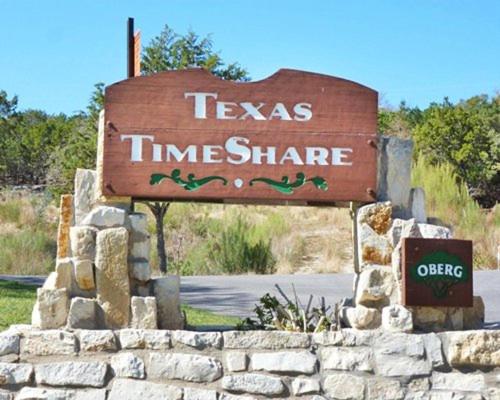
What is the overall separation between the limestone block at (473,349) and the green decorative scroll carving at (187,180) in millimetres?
1807

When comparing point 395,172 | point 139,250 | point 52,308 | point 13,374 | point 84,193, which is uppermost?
point 395,172

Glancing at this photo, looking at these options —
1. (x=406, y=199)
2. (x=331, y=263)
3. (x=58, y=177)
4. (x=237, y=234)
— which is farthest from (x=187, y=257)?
(x=406, y=199)

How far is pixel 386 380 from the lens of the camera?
565 cm

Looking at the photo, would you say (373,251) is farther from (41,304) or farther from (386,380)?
(41,304)

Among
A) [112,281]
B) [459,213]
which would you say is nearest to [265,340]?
[112,281]

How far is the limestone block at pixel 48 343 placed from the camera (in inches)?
220

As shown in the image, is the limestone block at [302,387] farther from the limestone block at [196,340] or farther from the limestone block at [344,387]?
the limestone block at [196,340]

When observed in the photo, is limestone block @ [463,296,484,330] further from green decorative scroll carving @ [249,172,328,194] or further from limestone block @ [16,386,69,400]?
limestone block @ [16,386,69,400]

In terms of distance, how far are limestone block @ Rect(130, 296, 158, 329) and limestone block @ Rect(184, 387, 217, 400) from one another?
467 mm

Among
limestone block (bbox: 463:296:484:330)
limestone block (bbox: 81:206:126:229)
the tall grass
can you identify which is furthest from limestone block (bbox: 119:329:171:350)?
the tall grass

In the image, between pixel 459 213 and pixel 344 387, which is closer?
pixel 344 387

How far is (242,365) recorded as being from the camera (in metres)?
5.60

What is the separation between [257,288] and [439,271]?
9.02m

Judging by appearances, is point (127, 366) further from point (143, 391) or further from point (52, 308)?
point (52, 308)
